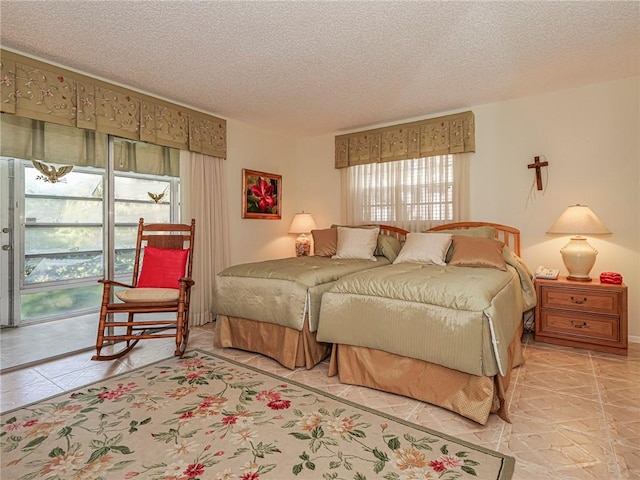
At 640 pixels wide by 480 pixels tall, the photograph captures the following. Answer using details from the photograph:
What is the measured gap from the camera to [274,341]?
2.78 m

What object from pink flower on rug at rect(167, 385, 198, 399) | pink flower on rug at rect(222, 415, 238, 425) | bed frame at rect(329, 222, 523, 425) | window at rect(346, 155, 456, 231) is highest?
window at rect(346, 155, 456, 231)

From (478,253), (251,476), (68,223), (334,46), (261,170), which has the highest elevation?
(334,46)

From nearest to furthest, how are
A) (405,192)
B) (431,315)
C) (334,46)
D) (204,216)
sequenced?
(431,315), (334,46), (204,216), (405,192)

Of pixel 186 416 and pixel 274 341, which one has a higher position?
pixel 274 341

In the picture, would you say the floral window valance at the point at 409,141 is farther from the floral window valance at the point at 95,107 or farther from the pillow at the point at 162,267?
the pillow at the point at 162,267

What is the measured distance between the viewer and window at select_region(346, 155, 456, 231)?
4023mm

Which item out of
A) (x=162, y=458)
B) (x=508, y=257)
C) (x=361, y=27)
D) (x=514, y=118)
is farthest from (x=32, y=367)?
(x=514, y=118)

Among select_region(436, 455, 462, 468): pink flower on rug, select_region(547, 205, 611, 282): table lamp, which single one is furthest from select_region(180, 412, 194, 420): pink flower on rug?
select_region(547, 205, 611, 282): table lamp

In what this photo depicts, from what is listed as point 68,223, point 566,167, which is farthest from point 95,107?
point 566,167

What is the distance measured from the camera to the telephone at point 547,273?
3127mm

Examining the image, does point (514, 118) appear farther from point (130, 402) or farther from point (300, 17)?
point (130, 402)

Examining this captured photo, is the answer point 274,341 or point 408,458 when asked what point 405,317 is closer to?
point 408,458

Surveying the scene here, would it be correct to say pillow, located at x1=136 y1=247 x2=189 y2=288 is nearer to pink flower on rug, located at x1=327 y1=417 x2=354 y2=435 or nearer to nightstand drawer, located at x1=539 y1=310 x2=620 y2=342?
pink flower on rug, located at x1=327 y1=417 x2=354 y2=435

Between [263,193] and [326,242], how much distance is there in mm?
1339
